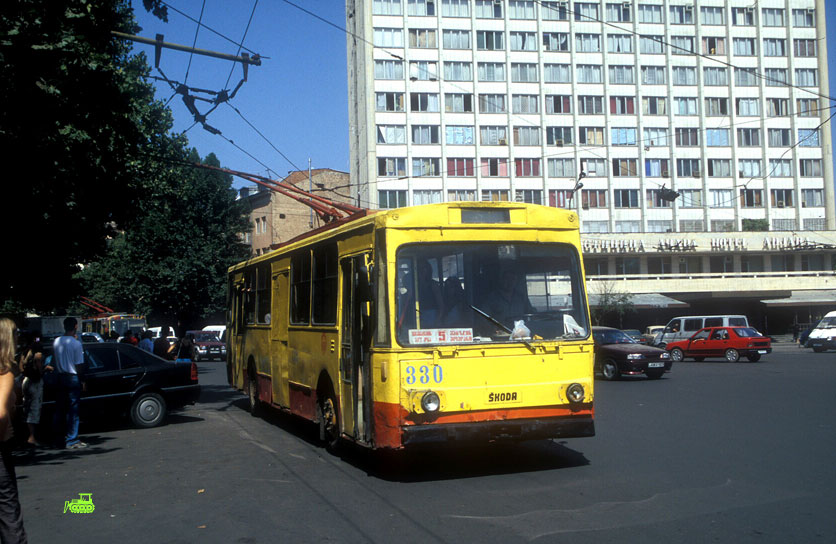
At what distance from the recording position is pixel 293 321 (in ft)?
42.0

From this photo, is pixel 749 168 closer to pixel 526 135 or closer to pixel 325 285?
pixel 526 135

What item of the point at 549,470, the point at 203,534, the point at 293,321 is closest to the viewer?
the point at 203,534

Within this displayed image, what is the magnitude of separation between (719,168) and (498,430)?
66574mm

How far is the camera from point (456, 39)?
65688mm

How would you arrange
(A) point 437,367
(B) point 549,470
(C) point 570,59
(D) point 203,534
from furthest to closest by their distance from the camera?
(C) point 570,59
(B) point 549,470
(A) point 437,367
(D) point 203,534

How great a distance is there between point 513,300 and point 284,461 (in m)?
3.81

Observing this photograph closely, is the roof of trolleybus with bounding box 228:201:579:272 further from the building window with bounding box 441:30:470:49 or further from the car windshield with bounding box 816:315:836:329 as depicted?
the building window with bounding box 441:30:470:49

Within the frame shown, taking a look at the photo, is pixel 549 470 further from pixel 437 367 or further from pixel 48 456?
pixel 48 456

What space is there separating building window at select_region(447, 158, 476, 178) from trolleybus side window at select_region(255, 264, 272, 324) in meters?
50.5

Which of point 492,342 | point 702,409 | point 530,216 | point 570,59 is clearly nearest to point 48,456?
point 492,342

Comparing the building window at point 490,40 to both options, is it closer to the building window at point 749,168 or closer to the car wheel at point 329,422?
the building window at point 749,168

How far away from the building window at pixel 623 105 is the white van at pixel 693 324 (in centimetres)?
3454

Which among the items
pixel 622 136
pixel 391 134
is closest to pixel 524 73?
pixel 622 136

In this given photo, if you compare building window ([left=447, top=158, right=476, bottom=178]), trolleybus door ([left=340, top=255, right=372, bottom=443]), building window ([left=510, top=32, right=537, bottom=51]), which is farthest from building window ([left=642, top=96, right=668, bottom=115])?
trolleybus door ([left=340, top=255, right=372, bottom=443])
